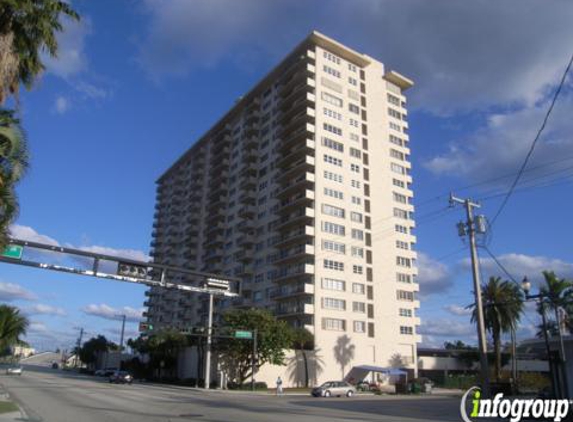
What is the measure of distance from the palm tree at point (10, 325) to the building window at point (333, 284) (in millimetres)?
44180

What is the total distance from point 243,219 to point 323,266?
22.5 m

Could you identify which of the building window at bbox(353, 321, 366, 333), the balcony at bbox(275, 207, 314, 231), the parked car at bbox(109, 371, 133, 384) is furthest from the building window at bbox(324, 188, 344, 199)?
the parked car at bbox(109, 371, 133, 384)

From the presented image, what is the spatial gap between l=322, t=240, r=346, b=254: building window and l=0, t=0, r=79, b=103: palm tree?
56.3 metres

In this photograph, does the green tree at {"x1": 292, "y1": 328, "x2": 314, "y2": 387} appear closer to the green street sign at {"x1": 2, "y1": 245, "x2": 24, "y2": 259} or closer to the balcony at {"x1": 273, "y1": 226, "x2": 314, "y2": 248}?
the balcony at {"x1": 273, "y1": 226, "x2": 314, "y2": 248}

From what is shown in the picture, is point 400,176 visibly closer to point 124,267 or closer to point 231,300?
point 231,300

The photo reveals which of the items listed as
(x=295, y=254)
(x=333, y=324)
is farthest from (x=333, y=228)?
(x=333, y=324)

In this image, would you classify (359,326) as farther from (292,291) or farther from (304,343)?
(292,291)

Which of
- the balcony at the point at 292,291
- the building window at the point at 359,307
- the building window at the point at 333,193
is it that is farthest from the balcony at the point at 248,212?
the building window at the point at 359,307

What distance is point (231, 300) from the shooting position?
83.4 metres

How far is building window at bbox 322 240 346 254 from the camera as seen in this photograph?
233 feet

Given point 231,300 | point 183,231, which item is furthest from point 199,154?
point 231,300

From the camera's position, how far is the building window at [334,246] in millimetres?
70875

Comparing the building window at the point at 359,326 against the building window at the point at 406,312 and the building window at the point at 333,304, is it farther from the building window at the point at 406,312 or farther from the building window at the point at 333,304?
the building window at the point at 406,312

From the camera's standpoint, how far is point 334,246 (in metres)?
71.8
